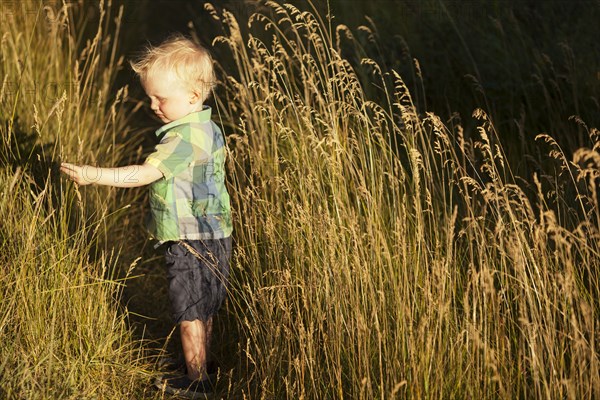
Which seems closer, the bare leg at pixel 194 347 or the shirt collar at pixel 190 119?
the shirt collar at pixel 190 119

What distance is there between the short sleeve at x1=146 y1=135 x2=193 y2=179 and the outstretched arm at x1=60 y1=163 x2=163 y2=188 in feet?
0.09

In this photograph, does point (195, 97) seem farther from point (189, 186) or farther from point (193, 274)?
point (193, 274)

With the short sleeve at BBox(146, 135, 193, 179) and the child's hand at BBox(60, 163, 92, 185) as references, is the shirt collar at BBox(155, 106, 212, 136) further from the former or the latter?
the child's hand at BBox(60, 163, 92, 185)

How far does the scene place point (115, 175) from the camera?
312 centimetres

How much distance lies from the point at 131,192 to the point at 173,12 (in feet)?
12.1

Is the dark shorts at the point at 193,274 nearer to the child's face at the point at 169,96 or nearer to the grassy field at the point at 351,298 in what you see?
the grassy field at the point at 351,298

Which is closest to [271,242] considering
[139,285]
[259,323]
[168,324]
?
[259,323]

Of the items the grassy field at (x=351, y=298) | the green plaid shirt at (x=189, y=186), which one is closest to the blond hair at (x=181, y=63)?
the green plaid shirt at (x=189, y=186)

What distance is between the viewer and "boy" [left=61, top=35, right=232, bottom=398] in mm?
3238

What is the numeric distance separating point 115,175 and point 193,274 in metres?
0.52

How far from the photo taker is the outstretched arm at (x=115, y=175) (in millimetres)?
3025

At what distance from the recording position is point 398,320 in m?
2.84

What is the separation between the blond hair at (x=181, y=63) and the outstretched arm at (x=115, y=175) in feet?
1.22

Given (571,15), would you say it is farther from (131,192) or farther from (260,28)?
(131,192)
